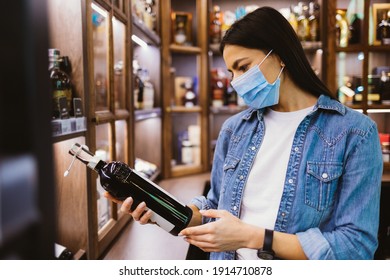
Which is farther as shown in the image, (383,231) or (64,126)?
(383,231)

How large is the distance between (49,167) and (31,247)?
0.06 m

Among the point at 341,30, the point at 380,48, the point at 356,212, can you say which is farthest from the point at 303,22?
the point at 356,212

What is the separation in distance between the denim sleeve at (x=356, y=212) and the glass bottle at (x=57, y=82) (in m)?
0.60

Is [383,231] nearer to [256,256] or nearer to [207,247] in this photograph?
[256,256]

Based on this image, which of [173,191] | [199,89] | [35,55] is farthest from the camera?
[199,89]

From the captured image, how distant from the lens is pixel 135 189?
79 centimetres

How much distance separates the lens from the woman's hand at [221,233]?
2.47 ft

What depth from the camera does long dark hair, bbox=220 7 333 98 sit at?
0.86 meters

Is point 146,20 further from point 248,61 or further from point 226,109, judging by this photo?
point 248,61

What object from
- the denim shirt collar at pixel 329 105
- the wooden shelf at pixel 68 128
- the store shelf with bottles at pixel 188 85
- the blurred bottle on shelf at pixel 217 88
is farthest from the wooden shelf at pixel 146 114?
the denim shirt collar at pixel 329 105

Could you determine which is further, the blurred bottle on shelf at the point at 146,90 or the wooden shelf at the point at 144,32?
the blurred bottle on shelf at the point at 146,90

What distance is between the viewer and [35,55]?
0.30 meters

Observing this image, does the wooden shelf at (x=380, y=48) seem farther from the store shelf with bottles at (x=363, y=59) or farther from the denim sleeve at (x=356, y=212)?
the denim sleeve at (x=356, y=212)
